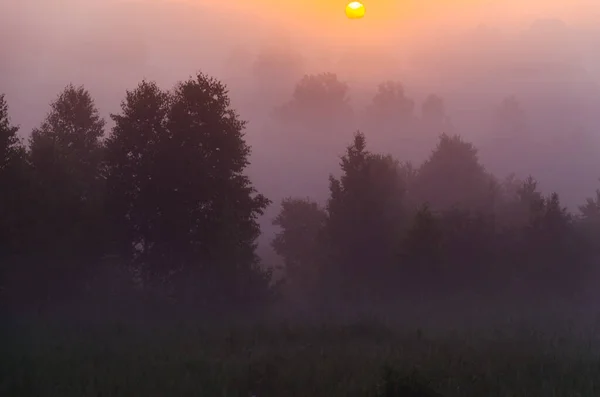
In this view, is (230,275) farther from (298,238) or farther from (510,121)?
(510,121)

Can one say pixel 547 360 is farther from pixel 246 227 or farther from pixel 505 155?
pixel 505 155

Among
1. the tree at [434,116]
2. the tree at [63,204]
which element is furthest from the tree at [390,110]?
the tree at [63,204]

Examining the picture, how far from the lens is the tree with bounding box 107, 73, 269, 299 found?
32.2 metres

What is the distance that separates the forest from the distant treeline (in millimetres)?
103

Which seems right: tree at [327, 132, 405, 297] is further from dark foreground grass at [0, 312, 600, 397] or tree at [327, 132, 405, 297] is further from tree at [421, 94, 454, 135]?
tree at [421, 94, 454, 135]

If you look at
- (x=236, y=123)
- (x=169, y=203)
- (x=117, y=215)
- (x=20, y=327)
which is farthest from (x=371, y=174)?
(x=20, y=327)

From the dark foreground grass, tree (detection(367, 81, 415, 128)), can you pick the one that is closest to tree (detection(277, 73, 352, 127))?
tree (detection(367, 81, 415, 128))

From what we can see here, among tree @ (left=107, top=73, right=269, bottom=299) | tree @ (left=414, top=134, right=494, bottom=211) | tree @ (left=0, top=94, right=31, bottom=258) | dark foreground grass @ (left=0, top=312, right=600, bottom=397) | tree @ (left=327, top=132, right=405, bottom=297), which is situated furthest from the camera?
tree @ (left=414, top=134, right=494, bottom=211)

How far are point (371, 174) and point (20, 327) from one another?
23759mm

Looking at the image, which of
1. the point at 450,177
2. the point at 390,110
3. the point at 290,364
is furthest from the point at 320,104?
the point at 290,364

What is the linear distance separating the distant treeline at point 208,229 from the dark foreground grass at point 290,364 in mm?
10423

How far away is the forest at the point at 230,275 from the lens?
564 inches

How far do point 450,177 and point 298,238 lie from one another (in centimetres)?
1580

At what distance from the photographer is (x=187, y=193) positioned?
33.2 metres
